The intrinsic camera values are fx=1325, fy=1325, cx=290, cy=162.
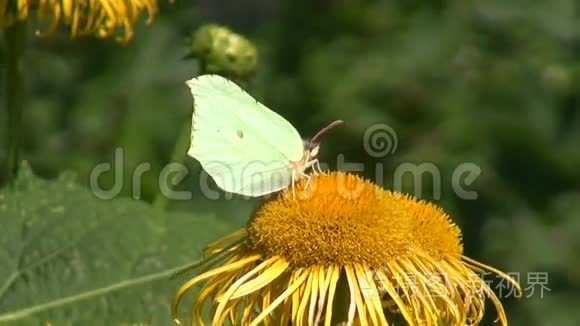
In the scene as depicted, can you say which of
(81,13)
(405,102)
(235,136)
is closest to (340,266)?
(235,136)

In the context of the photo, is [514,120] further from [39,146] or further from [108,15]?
[108,15]

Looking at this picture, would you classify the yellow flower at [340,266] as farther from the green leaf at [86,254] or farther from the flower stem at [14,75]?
the flower stem at [14,75]

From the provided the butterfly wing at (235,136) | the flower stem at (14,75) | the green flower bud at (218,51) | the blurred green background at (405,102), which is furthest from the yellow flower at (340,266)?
the blurred green background at (405,102)

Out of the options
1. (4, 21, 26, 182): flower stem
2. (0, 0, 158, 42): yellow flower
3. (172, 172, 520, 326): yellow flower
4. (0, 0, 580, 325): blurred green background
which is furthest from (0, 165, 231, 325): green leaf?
(0, 0, 580, 325): blurred green background

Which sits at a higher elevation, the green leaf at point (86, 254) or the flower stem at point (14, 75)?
the flower stem at point (14, 75)

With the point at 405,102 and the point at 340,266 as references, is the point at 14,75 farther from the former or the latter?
the point at 405,102
